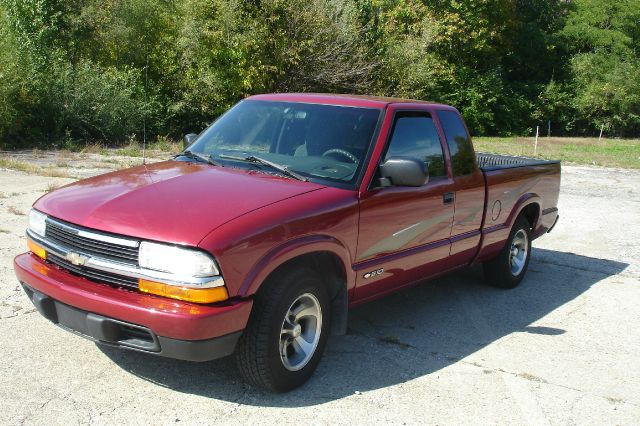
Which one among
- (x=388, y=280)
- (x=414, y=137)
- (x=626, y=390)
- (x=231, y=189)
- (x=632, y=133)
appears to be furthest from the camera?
(x=632, y=133)

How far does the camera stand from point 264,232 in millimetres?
3654

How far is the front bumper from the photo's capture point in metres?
3.41

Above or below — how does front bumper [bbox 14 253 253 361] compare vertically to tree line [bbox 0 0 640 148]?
below

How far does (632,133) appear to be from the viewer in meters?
44.3

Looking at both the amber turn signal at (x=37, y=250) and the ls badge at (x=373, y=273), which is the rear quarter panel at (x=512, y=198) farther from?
the amber turn signal at (x=37, y=250)

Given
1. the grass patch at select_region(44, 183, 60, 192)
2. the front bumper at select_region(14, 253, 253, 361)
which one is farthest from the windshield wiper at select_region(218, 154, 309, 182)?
the grass patch at select_region(44, 183, 60, 192)

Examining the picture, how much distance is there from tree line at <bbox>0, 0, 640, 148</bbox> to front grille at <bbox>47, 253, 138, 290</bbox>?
659 inches

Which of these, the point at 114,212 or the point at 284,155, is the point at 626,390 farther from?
the point at 114,212

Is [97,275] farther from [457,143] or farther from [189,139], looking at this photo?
[457,143]

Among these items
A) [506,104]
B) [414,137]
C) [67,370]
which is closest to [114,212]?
[67,370]

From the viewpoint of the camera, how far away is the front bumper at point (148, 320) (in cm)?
341

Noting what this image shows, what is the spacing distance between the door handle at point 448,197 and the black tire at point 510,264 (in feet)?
4.76

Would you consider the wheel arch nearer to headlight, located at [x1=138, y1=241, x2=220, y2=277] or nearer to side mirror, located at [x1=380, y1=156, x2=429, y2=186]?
headlight, located at [x1=138, y1=241, x2=220, y2=277]

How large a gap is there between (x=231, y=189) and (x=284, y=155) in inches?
30.4
